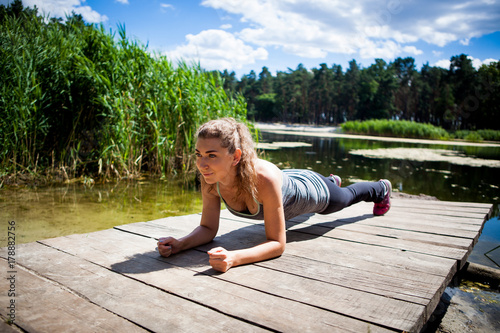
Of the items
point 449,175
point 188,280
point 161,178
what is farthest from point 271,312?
point 449,175

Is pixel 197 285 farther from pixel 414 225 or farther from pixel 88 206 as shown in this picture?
pixel 88 206

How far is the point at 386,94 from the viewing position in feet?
136

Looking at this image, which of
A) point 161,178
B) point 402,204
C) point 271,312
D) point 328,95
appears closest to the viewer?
point 271,312

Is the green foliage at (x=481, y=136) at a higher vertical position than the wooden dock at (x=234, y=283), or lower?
higher

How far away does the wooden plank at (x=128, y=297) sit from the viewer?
1.01 m

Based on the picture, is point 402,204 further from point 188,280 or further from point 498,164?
point 498,164

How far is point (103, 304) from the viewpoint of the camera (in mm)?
1116

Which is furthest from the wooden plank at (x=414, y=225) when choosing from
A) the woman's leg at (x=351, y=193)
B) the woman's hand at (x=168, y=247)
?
the woman's hand at (x=168, y=247)

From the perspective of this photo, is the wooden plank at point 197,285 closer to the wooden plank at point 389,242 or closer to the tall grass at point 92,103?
the wooden plank at point 389,242

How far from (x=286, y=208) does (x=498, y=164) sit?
9827mm

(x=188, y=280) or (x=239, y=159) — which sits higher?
(x=239, y=159)

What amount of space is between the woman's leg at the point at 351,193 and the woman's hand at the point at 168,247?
3.27 ft

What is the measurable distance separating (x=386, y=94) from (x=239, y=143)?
4461 cm

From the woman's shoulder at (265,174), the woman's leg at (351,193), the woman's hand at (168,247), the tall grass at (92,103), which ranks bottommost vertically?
the woman's hand at (168,247)
